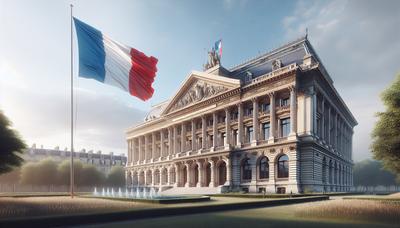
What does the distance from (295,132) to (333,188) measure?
20.2 metres

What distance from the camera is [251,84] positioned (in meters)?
59.2

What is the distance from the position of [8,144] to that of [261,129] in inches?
1655

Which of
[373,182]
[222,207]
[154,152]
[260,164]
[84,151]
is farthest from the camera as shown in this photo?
[84,151]

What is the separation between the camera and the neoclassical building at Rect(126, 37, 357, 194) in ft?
171

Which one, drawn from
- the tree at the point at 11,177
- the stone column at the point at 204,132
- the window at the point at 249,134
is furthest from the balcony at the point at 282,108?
the tree at the point at 11,177

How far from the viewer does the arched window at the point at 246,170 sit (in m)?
58.7

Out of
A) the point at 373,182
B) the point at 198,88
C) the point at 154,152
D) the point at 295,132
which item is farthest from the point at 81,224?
the point at 373,182

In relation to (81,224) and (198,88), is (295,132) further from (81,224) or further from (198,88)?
(81,224)

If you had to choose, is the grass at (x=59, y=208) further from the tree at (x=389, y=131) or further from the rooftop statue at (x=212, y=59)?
the rooftop statue at (x=212, y=59)

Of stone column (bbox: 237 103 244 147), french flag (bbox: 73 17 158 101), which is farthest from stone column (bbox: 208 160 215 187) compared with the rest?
french flag (bbox: 73 17 158 101)

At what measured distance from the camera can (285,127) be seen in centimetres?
5597

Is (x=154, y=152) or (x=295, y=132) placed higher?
(x=295, y=132)

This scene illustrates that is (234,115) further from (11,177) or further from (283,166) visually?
(11,177)

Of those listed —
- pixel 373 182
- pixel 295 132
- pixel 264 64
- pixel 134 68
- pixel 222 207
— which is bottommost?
pixel 373 182
